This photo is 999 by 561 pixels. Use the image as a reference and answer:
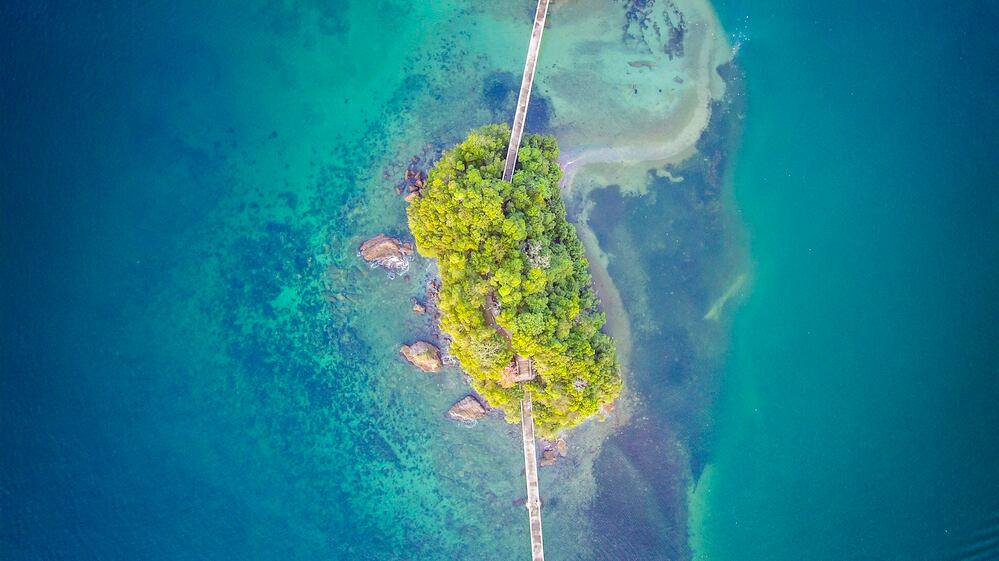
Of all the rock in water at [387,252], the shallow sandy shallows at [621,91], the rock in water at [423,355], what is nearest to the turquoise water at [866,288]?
the shallow sandy shallows at [621,91]

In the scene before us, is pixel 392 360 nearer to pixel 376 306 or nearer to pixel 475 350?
pixel 376 306

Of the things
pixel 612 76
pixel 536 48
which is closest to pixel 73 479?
pixel 536 48

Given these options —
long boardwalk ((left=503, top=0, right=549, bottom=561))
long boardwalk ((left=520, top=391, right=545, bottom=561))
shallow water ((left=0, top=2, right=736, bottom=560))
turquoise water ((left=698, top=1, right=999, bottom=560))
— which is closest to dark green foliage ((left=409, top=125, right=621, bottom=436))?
long boardwalk ((left=503, top=0, right=549, bottom=561))

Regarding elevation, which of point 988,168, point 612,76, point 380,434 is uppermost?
point 612,76

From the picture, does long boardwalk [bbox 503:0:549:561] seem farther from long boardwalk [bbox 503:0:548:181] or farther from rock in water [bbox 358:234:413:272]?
rock in water [bbox 358:234:413:272]

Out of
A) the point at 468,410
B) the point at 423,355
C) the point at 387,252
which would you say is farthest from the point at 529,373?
the point at 387,252
